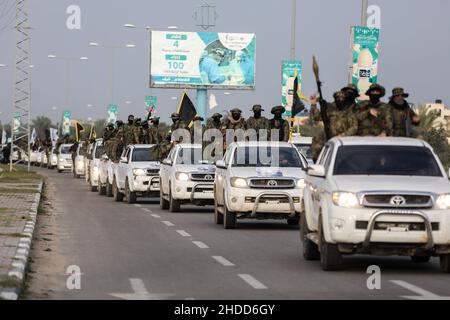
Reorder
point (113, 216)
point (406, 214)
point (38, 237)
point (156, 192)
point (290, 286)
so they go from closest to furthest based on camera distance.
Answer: point (290, 286) < point (406, 214) < point (38, 237) < point (113, 216) < point (156, 192)

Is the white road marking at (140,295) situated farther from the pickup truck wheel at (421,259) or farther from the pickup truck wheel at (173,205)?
the pickup truck wheel at (173,205)

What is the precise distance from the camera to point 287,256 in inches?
697

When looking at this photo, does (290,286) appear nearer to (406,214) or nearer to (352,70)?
(406,214)

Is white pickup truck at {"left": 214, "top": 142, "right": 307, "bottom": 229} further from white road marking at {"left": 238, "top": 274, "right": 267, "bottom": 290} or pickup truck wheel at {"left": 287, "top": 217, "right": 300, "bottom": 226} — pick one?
white road marking at {"left": 238, "top": 274, "right": 267, "bottom": 290}

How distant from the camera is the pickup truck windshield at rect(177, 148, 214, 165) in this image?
30266mm

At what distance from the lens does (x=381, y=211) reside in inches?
578

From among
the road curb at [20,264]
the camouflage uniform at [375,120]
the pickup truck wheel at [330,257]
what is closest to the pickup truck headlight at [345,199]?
the pickup truck wheel at [330,257]

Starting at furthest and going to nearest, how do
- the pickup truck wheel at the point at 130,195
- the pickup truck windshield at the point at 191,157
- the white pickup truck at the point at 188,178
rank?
the pickup truck wheel at the point at 130,195
the pickup truck windshield at the point at 191,157
the white pickup truck at the point at 188,178

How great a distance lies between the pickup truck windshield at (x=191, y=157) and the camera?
30.3 m

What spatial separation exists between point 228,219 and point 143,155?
39.6 feet

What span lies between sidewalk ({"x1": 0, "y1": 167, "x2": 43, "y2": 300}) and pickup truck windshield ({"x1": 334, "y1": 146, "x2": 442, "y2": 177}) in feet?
13.6

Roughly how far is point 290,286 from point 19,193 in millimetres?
24201

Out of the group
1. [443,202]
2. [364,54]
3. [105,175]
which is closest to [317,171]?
[443,202]

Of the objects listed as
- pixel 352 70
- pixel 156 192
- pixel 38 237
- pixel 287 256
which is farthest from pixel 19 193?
pixel 287 256
